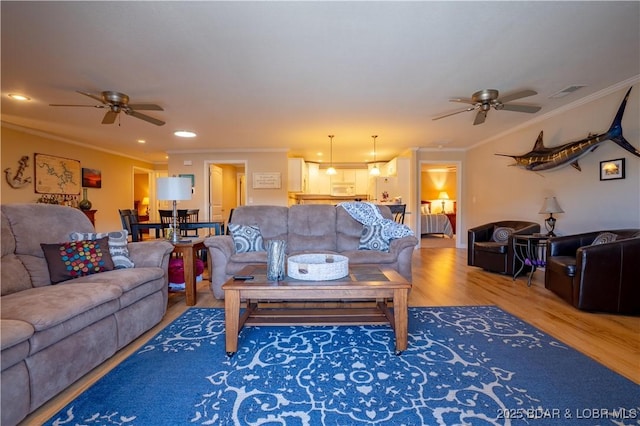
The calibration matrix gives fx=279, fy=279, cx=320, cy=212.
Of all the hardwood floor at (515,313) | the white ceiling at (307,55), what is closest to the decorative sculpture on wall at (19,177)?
the white ceiling at (307,55)

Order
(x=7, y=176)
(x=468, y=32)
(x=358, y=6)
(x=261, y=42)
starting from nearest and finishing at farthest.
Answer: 1. (x=358, y=6)
2. (x=468, y=32)
3. (x=261, y=42)
4. (x=7, y=176)

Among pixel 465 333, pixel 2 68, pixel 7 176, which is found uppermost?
pixel 2 68

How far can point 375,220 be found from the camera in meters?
3.36

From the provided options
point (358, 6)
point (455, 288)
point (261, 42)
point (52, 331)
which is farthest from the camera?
point (455, 288)

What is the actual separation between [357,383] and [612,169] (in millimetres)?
3868

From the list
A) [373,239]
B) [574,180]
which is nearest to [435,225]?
[574,180]

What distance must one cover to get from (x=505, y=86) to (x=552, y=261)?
1975 millimetres

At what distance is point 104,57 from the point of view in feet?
8.15

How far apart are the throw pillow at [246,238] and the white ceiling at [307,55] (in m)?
1.61

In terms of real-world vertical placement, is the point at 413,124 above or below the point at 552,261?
above

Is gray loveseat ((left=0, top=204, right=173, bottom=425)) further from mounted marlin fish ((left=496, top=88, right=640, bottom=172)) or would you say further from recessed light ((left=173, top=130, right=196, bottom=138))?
mounted marlin fish ((left=496, top=88, right=640, bottom=172))

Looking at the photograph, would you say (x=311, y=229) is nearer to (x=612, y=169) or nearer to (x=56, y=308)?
(x=56, y=308)

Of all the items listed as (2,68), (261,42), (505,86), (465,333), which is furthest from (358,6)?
(2,68)

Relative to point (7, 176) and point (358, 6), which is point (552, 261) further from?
point (7, 176)
